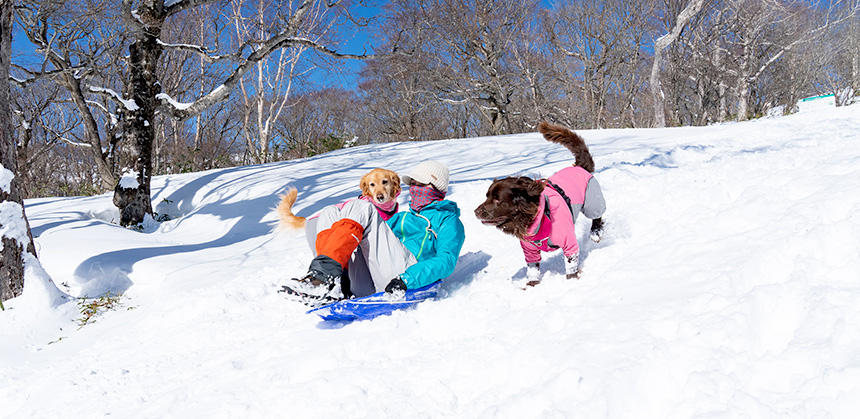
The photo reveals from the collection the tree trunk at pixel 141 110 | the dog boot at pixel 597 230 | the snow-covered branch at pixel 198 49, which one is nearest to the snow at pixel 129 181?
the tree trunk at pixel 141 110

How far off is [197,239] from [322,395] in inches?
178

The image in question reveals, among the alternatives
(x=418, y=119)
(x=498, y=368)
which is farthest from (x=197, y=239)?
(x=418, y=119)

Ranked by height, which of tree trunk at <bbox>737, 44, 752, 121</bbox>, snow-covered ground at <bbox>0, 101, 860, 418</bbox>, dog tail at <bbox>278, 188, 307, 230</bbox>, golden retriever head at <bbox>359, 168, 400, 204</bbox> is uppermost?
tree trunk at <bbox>737, 44, 752, 121</bbox>

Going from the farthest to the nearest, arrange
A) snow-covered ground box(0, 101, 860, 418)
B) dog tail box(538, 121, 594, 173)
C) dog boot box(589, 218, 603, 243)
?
dog boot box(589, 218, 603, 243), dog tail box(538, 121, 594, 173), snow-covered ground box(0, 101, 860, 418)

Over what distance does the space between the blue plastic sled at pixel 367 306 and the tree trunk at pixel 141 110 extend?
5274 mm

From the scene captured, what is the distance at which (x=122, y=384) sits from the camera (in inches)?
89.6

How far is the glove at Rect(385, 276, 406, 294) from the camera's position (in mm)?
2609

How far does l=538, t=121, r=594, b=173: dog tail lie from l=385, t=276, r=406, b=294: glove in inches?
63.7

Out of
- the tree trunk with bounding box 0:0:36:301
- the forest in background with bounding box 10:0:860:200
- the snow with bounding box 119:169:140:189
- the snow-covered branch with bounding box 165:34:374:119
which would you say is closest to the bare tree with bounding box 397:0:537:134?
the forest in background with bounding box 10:0:860:200

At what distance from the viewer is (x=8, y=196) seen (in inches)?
138

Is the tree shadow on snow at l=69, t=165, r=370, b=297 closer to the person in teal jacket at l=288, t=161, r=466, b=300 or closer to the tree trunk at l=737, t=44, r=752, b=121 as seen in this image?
the person in teal jacket at l=288, t=161, r=466, b=300

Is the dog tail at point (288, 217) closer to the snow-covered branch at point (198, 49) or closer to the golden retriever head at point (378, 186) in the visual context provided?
the golden retriever head at point (378, 186)

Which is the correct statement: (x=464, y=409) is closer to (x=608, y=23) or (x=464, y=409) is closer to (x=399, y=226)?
(x=399, y=226)

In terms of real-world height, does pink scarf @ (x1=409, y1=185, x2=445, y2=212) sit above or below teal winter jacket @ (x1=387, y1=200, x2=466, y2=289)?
above
